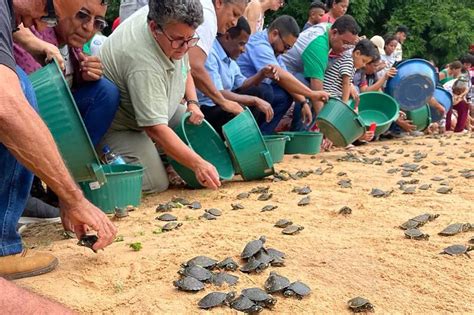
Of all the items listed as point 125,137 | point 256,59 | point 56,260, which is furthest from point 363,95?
point 56,260

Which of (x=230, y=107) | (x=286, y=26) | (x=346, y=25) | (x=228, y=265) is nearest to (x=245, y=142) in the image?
(x=230, y=107)

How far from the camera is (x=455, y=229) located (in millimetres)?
2773

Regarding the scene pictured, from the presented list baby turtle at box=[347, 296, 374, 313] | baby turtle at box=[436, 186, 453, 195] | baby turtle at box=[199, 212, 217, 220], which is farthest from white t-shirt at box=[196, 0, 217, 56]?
baby turtle at box=[347, 296, 374, 313]

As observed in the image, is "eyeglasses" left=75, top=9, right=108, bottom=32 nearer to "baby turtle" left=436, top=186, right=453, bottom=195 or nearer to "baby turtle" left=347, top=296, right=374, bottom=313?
"baby turtle" left=347, top=296, right=374, bottom=313

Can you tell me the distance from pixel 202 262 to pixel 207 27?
7.66 ft

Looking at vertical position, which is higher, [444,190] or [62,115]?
[62,115]

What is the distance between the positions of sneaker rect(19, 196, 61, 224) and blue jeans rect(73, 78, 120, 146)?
0.59m

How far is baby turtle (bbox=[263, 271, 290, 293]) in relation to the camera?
2.08 meters

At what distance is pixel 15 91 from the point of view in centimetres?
176

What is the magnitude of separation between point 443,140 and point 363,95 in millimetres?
1564

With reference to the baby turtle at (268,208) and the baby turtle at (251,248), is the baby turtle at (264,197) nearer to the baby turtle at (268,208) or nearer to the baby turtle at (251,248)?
the baby turtle at (268,208)

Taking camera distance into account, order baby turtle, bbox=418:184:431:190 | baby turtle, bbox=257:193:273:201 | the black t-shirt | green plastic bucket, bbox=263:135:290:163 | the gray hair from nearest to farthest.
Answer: the black t-shirt < the gray hair < baby turtle, bbox=257:193:273:201 < baby turtle, bbox=418:184:431:190 < green plastic bucket, bbox=263:135:290:163

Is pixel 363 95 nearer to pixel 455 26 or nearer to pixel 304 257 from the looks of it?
pixel 304 257

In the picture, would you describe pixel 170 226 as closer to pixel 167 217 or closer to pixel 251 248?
Result: pixel 167 217
